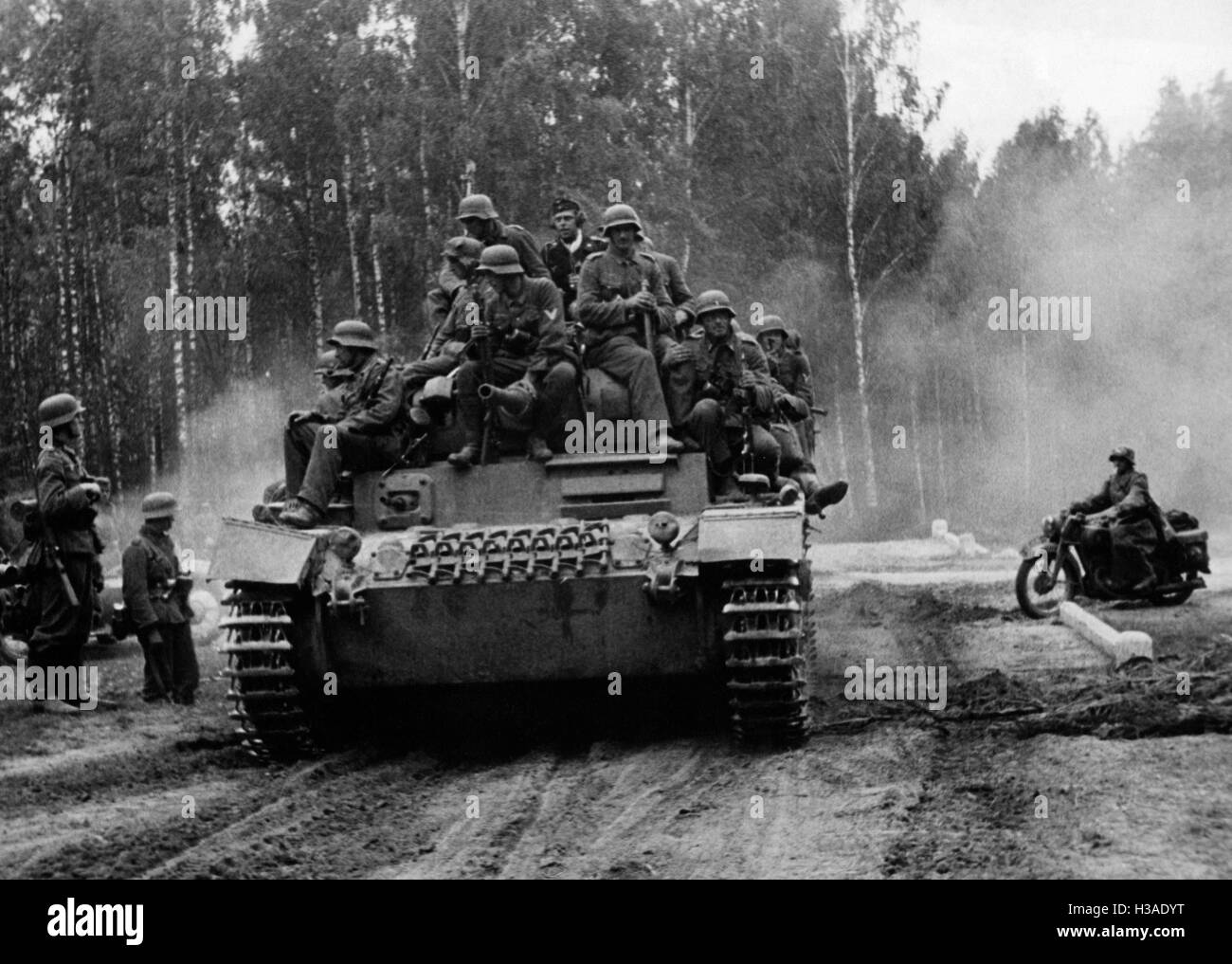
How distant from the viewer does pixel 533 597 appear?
345 inches

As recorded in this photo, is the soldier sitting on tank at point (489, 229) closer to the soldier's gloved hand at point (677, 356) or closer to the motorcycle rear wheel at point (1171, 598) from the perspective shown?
the soldier's gloved hand at point (677, 356)

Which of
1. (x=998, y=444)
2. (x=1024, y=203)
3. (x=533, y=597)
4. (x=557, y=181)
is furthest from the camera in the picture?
(x=998, y=444)

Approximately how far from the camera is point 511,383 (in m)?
10.3

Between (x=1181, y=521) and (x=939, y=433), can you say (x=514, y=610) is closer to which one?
(x=1181, y=521)

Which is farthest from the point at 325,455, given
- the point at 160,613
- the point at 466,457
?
the point at 160,613

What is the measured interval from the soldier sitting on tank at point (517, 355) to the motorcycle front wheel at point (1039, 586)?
21.6ft

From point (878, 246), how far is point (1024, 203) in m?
2.35

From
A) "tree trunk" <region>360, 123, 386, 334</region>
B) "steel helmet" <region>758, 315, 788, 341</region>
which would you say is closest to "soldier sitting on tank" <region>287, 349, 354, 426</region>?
"steel helmet" <region>758, 315, 788, 341</region>

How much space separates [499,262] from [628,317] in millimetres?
1065

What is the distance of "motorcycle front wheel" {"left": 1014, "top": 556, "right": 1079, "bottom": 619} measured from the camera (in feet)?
50.1

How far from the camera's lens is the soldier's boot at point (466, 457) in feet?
33.3

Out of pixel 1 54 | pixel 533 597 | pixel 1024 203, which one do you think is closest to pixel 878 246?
pixel 1024 203

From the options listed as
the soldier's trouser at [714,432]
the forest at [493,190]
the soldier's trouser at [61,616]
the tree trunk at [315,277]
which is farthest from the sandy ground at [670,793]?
the tree trunk at [315,277]

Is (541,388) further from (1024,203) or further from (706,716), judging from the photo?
(1024,203)
